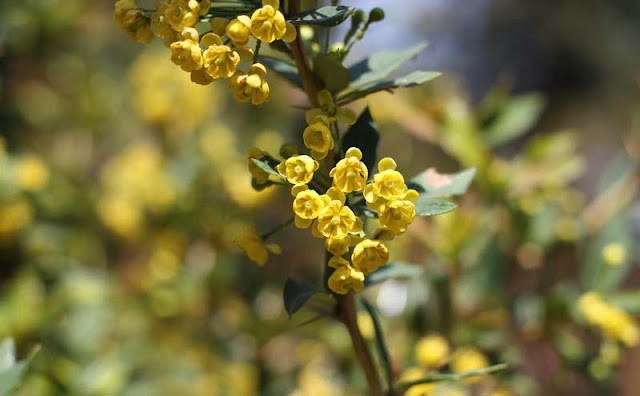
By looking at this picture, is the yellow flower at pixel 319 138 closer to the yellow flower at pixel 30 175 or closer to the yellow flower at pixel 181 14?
the yellow flower at pixel 181 14

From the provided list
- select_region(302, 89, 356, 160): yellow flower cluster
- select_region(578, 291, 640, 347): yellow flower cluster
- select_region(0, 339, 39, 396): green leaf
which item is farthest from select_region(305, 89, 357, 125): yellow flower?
select_region(578, 291, 640, 347): yellow flower cluster

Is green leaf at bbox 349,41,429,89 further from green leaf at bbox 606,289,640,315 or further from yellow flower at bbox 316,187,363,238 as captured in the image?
green leaf at bbox 606,289,640,315

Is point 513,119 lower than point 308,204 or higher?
lower

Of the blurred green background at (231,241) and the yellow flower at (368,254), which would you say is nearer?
the yellow flower at (368,254)

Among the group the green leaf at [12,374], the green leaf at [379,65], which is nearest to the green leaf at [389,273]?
the green leaf at [379,65]

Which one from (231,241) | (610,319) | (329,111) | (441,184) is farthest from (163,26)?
(231,241)

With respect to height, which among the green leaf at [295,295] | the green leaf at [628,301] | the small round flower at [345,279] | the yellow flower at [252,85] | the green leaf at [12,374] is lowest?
the green leaf at [628,301]

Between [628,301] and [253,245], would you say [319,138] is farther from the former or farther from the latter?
[628,301]
